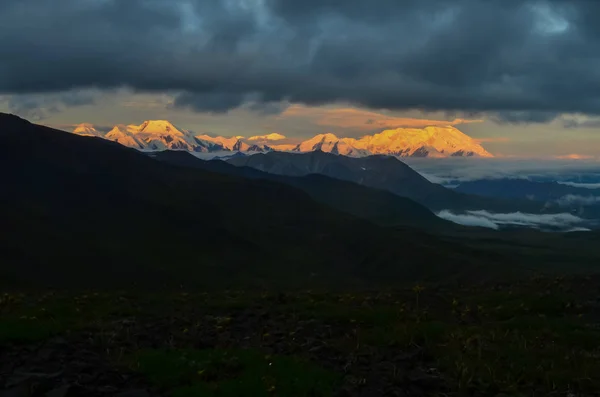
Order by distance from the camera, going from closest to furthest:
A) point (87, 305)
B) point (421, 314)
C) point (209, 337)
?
point (209, 337)
point (421, 314)
point (87, 305)

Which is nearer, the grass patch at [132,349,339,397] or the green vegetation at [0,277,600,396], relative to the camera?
the grass patch at [132,349,339,397]

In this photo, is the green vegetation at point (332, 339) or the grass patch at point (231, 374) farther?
the green vegetation at point (332, 339)

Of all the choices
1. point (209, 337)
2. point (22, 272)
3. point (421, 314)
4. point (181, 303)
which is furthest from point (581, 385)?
point (22, 272)

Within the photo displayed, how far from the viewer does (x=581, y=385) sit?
47.7 feet

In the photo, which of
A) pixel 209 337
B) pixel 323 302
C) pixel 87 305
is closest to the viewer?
pixel 209 337

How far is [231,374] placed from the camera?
14.2 m

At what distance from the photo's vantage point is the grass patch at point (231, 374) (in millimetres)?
13047

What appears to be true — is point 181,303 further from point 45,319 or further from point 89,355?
point 89,355

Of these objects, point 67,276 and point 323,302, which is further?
point 67,276

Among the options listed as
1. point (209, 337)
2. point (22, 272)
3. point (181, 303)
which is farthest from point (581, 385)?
point (22, 272)

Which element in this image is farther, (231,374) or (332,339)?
(332,339)

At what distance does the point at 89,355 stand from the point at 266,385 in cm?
475

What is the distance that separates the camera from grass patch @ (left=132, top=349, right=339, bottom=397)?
13.0 meters

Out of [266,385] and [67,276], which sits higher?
[266,385]
